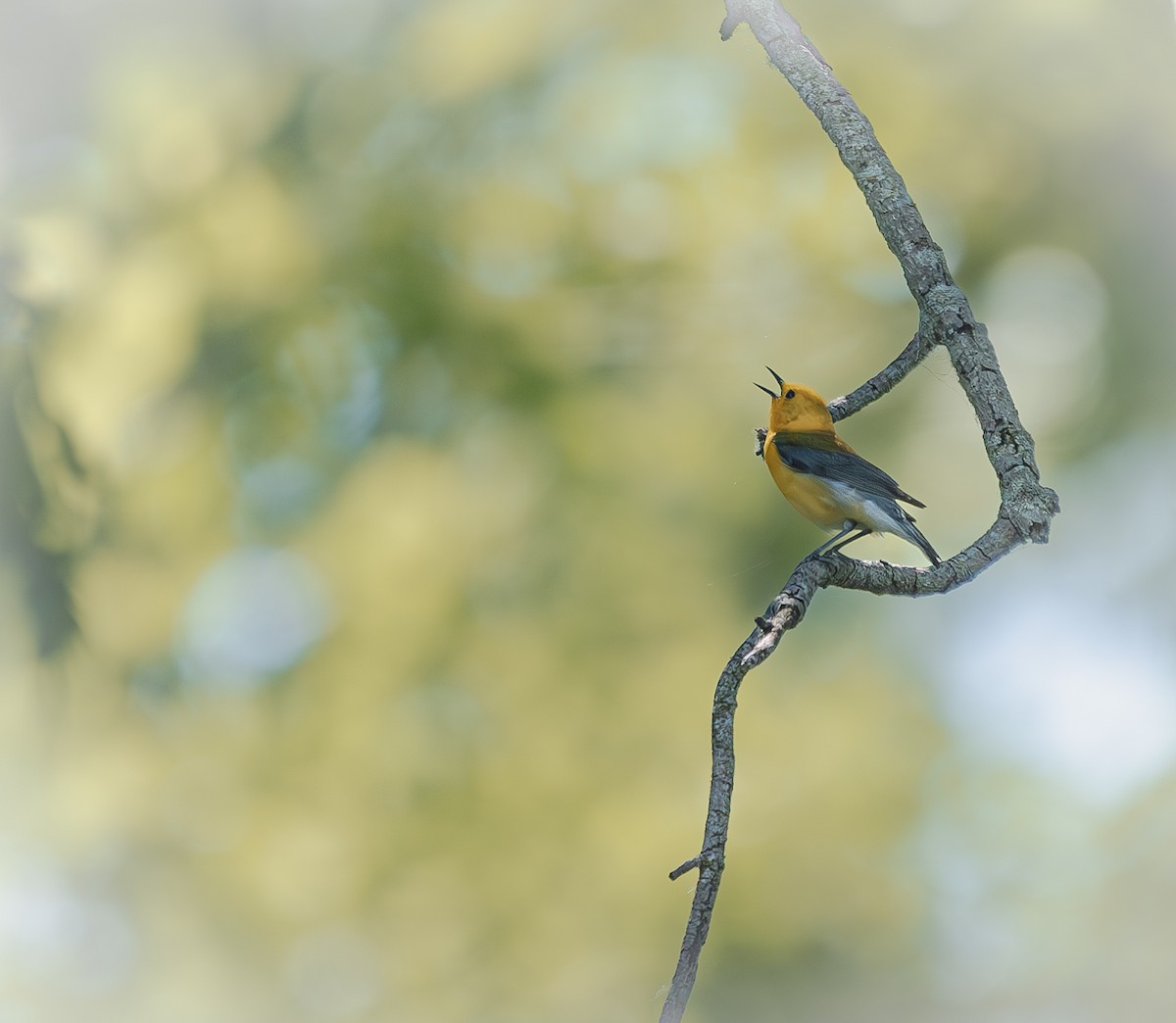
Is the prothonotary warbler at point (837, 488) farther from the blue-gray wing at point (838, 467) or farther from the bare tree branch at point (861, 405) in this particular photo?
the bare tree branch at point (861, 405)

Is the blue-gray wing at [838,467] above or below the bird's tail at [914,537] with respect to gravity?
above

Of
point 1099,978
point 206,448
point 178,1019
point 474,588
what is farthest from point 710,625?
point 178,1019

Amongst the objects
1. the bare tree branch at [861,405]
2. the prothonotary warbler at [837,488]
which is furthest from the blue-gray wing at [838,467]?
the bare tree branch at [861,405]

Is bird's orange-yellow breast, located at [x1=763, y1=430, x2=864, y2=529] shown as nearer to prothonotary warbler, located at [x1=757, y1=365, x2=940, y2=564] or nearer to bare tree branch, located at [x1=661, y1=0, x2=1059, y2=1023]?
prothonotary warbler, located at [x1=757, y1=365, x2=940, y2=564]

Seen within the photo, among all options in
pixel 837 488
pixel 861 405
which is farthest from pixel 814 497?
pixel 861 405

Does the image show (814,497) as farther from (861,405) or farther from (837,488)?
(861,405)

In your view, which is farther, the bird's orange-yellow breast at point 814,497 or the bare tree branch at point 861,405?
the bird's orange-yellow breast at point 814,497

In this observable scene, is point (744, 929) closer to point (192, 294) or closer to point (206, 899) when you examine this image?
point (206, 899)
